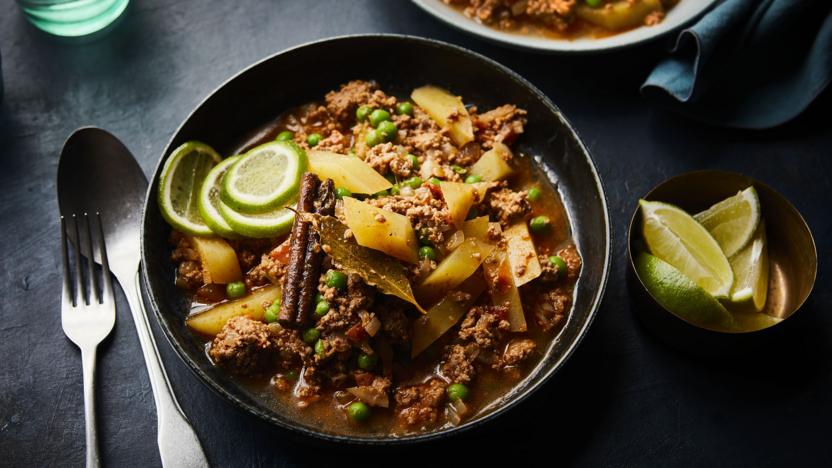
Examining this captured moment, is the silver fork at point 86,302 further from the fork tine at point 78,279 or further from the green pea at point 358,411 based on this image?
the green pea at point 358,411

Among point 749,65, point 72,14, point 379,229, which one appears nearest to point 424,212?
point 379,229

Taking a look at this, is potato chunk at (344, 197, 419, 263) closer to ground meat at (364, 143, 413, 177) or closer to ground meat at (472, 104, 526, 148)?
ground meat at (364, 143, 413, 177)

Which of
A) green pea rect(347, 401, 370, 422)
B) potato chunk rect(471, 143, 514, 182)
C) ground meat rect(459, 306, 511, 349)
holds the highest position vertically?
potato chunk rect(471, 143, 514, 182)

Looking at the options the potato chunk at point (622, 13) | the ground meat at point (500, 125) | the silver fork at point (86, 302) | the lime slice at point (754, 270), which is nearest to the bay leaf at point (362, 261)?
the ground meat at point (500, 125)

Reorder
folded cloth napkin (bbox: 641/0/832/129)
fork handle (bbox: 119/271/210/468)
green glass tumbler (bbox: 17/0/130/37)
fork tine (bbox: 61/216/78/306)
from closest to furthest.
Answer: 1. fork handle (bbox: 119/271/210/468)
2. fork tine (bbox: 61/216/78/306)
3. folded cloth napkin (bbox: 641/0/832/129)
4. green glass tumbler (bbox: 17/0/130/37)

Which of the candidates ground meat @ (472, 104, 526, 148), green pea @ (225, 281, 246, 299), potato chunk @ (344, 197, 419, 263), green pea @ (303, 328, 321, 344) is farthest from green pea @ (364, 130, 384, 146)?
green pea @ (303, 328, 321, 344)

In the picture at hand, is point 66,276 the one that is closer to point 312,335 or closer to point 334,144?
point 312,335
